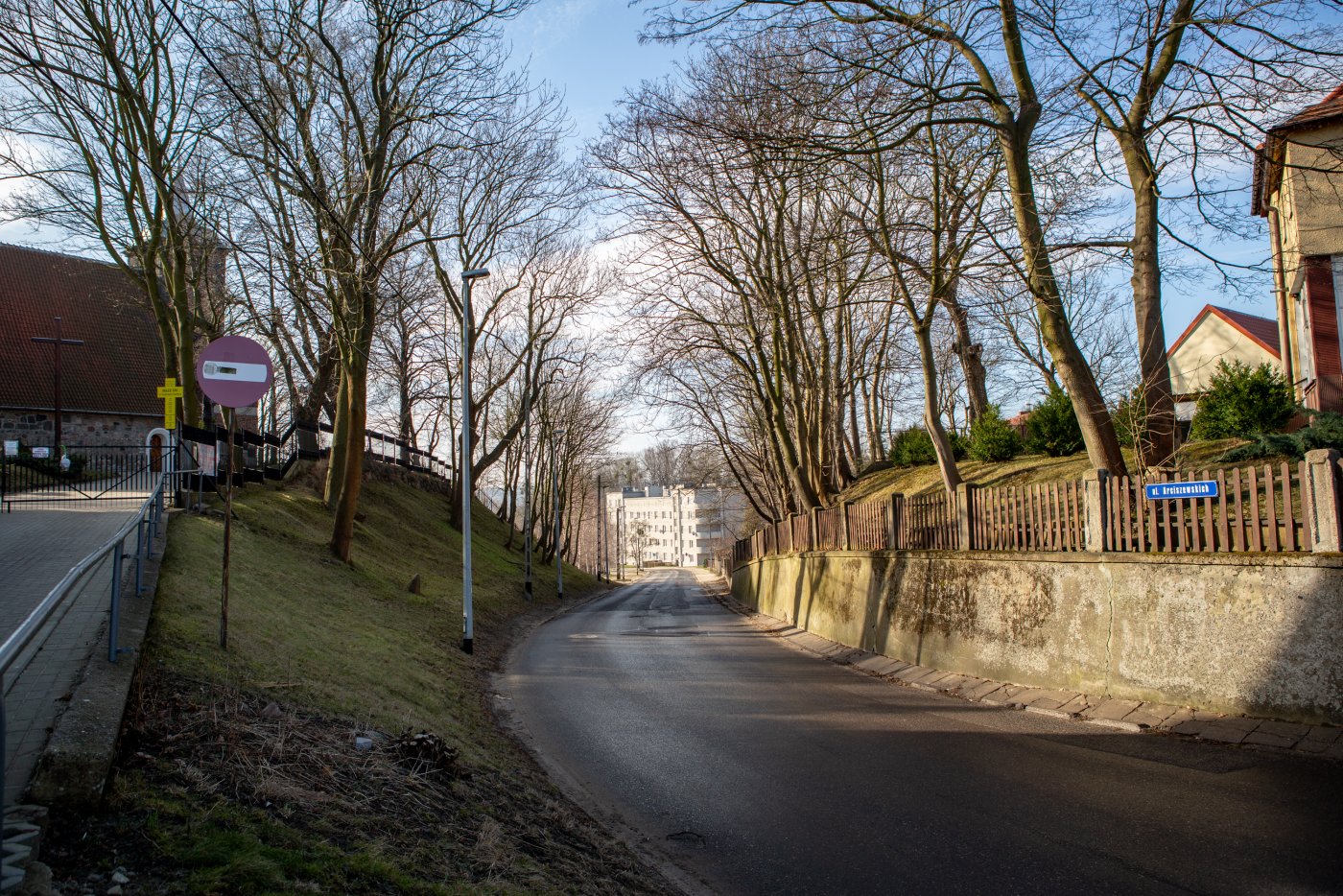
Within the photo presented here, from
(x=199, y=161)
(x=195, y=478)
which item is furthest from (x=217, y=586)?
(x=199, y=161)

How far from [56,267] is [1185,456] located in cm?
4615

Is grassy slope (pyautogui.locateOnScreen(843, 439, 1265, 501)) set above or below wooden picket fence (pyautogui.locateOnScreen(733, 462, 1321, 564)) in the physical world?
above

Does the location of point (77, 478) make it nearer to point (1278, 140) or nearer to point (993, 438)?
point (993, 438)

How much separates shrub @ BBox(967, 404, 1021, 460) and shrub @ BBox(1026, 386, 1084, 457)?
85.6 inches

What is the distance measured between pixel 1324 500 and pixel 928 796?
181 inches

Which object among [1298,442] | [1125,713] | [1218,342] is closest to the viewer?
[1125,713]

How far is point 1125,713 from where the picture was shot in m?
8.98

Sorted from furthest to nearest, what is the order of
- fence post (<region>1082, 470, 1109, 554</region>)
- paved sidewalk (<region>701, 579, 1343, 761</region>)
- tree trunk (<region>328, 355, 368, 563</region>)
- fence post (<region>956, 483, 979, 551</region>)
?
1. tree trunk (<region>328, 355, 368, 563</region>)
2. fence post (<region>956, 483, 979, 551</region>)
3. fence post (<region>1082, 470, 1109, 554</region>)
4. paved sidewalk (<region>701, 579, 1343, 761</region>)

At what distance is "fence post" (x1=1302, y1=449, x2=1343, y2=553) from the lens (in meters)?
7.62

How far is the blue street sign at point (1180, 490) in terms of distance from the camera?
8812 millimetres

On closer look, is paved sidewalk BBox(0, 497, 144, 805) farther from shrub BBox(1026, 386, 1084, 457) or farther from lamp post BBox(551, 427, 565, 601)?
lamp post BBox(551, 427, 565, 601)

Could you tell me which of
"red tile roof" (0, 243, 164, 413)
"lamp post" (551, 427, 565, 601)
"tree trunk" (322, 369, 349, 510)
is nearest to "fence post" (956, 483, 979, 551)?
"tree trunk" (322, 369, 349, 510)

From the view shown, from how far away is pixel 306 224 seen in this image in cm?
1866

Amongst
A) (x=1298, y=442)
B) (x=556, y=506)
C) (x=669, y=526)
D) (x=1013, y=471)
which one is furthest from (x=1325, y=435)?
(x=669, y=526)
